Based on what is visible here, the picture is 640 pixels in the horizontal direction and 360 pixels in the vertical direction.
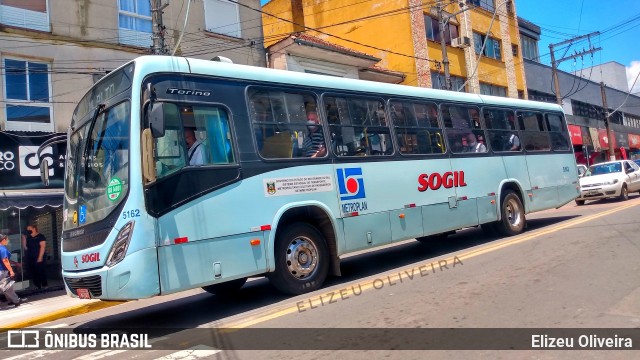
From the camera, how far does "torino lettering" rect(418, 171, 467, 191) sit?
913 centimetres

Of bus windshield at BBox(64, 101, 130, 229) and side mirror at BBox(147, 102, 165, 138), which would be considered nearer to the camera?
side mirror at BBox(147, 102, 165, 138)

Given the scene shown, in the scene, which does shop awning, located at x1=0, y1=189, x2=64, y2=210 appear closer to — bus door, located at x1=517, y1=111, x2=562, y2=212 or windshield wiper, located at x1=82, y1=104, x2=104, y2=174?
windshield wiper, located at x1=82, y1=104, x2=104, y2=174

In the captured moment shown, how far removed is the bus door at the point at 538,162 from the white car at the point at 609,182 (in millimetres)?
5612

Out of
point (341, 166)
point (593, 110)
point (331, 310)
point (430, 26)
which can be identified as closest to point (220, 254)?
point (331, 310)

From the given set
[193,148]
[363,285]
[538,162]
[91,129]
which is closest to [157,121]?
[193,148]

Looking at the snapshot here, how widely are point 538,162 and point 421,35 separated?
1467 cm

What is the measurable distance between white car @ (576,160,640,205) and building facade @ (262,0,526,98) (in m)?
6.69

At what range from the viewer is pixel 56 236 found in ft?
41.1

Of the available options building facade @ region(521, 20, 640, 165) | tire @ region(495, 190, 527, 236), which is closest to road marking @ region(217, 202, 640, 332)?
tire @ region(495, 190, 527, 236)

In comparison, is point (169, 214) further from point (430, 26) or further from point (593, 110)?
point (593, 110)

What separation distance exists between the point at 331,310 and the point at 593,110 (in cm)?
4293

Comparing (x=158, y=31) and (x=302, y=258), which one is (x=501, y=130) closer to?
(x=302, y=258)

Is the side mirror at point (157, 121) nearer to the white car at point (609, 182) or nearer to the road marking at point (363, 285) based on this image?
the road marking at point (363, 285)

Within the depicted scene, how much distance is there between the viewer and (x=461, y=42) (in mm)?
27578
